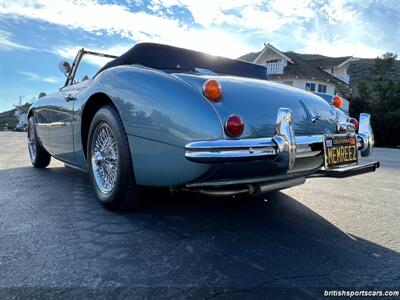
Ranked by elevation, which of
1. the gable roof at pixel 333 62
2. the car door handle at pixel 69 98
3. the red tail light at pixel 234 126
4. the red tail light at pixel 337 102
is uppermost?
the gable roof at pixel 333 62

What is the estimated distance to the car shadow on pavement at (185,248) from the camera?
1.84m

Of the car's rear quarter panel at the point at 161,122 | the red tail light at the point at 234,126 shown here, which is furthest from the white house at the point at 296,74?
the red tail light at the point at 234,126

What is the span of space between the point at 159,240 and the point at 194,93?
0.95 meters

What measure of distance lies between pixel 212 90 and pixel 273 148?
1.68 feet

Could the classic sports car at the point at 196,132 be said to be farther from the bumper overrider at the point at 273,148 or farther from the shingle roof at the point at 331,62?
the shingle roof at the point at 331,62

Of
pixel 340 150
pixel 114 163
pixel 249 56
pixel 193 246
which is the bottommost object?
pixel 193 246

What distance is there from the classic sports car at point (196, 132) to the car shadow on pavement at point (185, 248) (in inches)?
12.7

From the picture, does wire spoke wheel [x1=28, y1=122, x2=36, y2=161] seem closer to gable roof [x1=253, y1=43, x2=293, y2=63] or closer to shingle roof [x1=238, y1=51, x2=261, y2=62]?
→ gable roof [x1=253, y1=43, x2=293, y2=63]

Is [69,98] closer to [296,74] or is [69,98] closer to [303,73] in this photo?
[296,74]

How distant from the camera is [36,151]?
500cm

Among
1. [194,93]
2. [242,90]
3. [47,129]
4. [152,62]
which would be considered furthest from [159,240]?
[47,129]

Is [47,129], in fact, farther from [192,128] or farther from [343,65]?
[343,65]

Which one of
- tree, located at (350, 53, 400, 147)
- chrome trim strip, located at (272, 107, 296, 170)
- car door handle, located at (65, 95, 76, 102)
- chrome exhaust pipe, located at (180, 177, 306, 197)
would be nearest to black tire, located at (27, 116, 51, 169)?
car door handle, located at (65, 95, 76, 102)

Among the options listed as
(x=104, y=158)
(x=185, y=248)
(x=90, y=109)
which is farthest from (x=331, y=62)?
(x=185, y=248)
